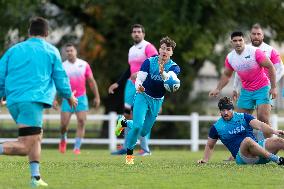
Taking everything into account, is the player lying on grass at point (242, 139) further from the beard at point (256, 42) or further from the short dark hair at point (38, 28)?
the short dark hair at point (38, 28)

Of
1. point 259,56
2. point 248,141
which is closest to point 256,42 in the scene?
point 259,56

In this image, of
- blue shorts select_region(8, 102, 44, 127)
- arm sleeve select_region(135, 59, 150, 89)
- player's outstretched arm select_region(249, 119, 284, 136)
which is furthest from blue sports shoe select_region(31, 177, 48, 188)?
arm sleeve select_region(135, 59, 150, 89)

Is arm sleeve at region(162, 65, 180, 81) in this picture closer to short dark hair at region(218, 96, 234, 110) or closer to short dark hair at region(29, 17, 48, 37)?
short dark hair at region(218, 96, 234, 110)

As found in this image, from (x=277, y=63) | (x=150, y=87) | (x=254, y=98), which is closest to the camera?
(x=150, y=87)

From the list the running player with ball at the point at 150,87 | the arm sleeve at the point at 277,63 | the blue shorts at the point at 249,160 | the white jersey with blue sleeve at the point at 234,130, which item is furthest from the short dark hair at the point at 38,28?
the arm sleeve at the point at 277,63

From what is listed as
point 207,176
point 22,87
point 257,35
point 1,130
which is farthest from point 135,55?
point 1,130

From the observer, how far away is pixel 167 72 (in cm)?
1551

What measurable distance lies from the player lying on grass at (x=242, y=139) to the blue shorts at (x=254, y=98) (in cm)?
208

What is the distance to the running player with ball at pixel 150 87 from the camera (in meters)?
15.4

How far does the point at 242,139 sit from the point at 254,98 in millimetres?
2462

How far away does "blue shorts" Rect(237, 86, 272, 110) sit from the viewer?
696 inches

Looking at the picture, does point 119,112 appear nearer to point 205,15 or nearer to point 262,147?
point 205,15

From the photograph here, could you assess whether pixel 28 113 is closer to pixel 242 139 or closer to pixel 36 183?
pixel 36 183

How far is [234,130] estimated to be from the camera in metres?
15.4
